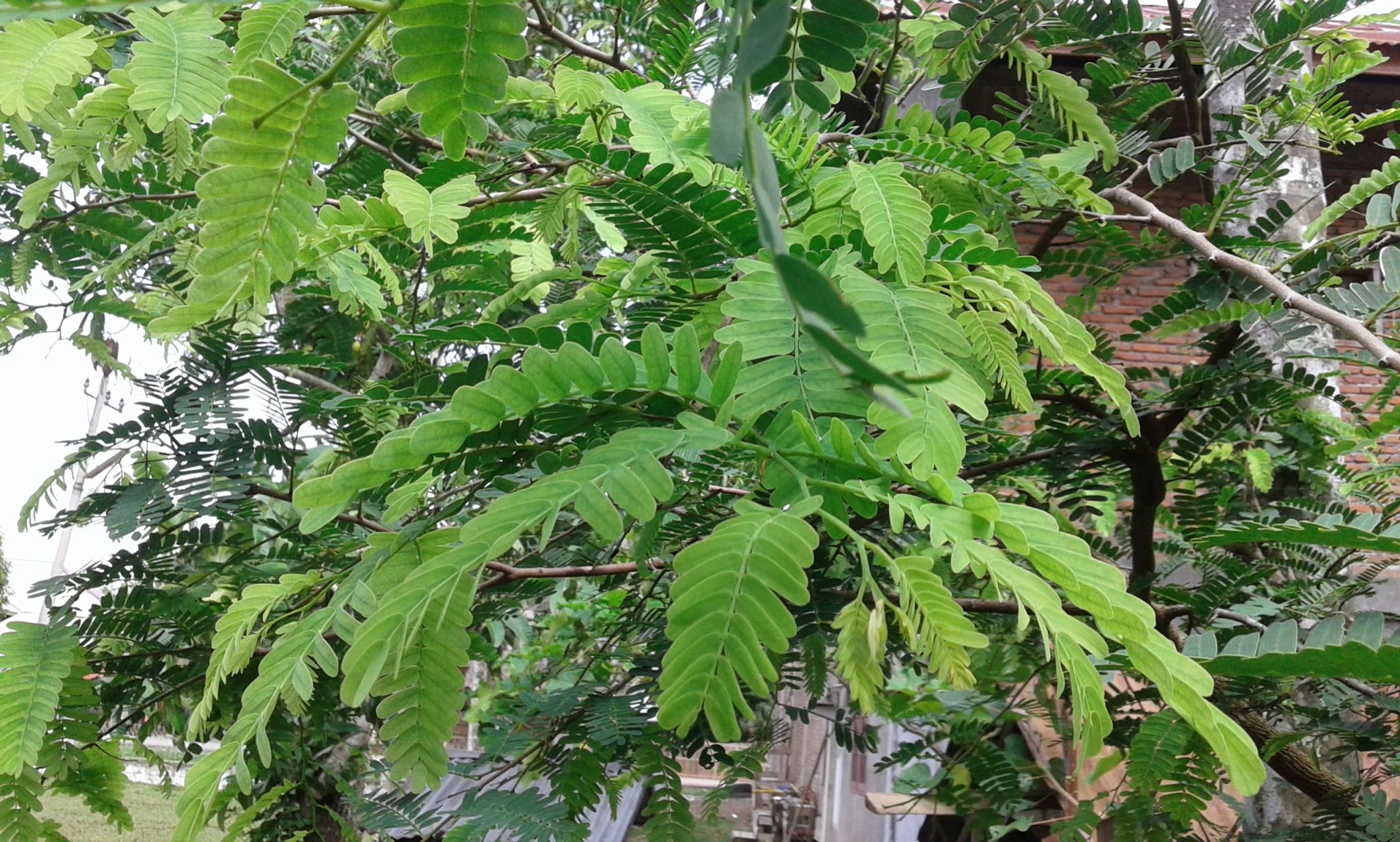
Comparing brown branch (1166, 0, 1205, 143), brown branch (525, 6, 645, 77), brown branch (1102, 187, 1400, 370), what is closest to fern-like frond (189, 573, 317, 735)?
brown branch (525, 6, 645, 77)

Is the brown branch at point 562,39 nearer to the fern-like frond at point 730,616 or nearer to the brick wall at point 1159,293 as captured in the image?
the fern-like frond at point 730,616

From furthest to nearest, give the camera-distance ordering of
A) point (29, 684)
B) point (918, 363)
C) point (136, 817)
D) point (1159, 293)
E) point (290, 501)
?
point (1159, 293) → point (136, 817) → point (290, 501) → point (29, 684) → point (918, 363)

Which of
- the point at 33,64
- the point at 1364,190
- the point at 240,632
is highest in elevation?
the point at 33,64

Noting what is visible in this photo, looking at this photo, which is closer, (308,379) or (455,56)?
(455,56)

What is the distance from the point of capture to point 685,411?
0.69m

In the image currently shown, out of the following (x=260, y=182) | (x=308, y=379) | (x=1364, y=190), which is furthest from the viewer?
(x=308, y=379)

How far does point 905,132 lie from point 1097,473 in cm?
88

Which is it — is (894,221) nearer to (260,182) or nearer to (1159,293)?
(260,182)

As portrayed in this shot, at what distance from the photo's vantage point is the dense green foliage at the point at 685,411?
552 millimetres

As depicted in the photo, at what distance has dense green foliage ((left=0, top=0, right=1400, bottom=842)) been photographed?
0.55 metres

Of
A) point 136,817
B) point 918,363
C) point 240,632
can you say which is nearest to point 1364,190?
point 918,363

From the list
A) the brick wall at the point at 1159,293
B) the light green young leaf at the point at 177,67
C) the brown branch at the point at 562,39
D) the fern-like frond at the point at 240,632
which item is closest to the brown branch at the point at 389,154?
the brown branch at the point at 562,39

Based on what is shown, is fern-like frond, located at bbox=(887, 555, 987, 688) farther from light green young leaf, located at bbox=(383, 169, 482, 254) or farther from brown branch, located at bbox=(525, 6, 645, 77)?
brown branch, located at bbox=(525, 6, 645, 77)

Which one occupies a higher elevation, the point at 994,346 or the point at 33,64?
the point at 33,64
